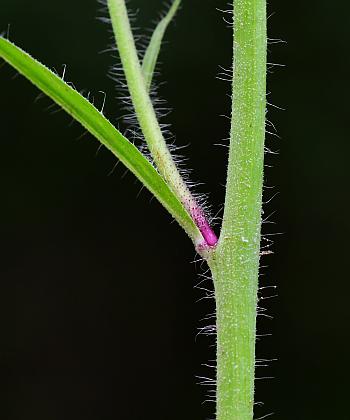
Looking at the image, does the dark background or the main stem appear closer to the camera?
the main stem

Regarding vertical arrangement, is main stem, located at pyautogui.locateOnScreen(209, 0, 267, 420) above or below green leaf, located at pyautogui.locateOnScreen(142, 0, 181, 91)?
below

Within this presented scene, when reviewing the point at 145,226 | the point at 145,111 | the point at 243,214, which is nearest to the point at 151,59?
the point at 145,111

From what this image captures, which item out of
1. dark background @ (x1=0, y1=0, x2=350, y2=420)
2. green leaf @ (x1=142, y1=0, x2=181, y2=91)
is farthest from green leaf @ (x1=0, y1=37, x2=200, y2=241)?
dark background @ (x1=0, y1=0, x2=350, y2=420)

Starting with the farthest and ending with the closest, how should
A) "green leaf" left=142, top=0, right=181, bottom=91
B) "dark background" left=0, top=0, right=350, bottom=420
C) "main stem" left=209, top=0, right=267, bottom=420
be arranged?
"dark background" left=0, top=0, right=350, bottom=420 → "green leaf" left=142, top=0, right=181, bottom=91 → "main stem" left=209, top=0, right=267, bottom=420

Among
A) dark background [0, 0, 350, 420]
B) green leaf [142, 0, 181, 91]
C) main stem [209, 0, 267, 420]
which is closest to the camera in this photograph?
main stem [209, 0, 267, 420]

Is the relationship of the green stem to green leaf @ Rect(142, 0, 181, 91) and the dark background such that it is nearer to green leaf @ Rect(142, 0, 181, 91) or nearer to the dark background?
green leaf @ Rect(142, 0, 181, 91)

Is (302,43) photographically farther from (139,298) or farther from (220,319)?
(220,319)

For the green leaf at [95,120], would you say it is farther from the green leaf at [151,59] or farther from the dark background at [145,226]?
the dark background at [145,226]
